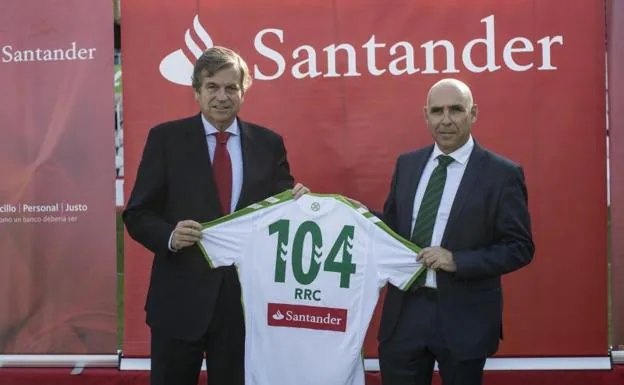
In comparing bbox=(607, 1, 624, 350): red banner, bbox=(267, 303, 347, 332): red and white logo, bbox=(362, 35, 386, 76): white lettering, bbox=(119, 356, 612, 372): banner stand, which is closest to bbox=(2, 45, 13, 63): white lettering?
bbox=(119, 356, 612, 372): banner stand

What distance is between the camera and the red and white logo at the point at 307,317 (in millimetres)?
2758

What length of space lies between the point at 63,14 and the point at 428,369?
2.50 metres

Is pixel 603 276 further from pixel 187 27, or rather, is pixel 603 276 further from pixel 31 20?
pixel 31 20

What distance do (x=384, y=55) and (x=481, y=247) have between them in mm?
1369

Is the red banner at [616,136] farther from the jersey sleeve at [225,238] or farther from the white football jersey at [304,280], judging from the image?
the jersey sleeve at [225,238]

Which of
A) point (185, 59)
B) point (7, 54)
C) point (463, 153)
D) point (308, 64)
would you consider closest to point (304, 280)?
point (463, 153)

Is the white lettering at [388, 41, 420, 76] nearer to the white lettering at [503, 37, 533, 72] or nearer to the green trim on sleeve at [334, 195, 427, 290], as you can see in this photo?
the white lettering at [503, 37, 533, 72]

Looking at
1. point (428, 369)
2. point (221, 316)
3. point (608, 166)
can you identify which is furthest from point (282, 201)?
point (608, 166)

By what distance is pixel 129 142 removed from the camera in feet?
12.4

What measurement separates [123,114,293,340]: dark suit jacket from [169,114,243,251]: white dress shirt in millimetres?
29

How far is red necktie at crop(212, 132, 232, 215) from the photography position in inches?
109

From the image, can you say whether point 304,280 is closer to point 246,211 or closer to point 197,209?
point 246,211

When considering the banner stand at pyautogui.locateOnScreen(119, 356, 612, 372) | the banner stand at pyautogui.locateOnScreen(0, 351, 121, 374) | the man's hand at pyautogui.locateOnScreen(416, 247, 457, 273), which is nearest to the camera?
the man's hand at pyautogui.locateOnScreen(416, 247, 457, 273)

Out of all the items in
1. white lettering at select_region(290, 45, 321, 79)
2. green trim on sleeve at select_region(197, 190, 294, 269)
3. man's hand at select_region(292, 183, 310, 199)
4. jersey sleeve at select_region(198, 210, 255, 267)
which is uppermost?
white lettering at select_region(290, 45, 321, 79)
